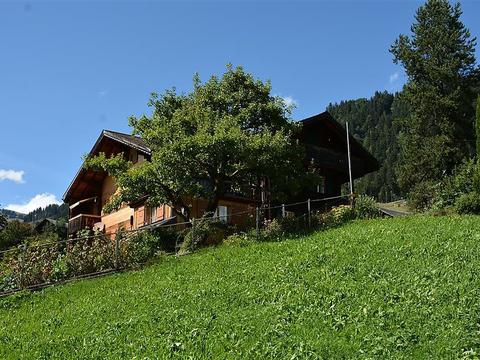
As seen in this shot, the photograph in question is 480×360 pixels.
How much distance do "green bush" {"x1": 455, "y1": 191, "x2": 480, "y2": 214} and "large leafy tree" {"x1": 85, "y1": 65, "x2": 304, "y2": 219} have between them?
7.60 m

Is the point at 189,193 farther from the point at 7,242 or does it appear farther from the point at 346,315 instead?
the point at 7,242

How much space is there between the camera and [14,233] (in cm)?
5369

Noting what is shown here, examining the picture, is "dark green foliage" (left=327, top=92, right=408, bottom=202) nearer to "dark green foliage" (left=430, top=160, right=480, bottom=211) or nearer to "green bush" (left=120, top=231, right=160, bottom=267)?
"dark green foliage" (left=430, top=160, right=480, bottom=211)

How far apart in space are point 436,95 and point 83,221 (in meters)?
26.5

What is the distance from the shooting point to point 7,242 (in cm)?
5162

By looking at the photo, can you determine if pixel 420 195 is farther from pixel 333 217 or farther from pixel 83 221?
pixel 83 221

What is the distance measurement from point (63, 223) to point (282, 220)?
41234 millimetres

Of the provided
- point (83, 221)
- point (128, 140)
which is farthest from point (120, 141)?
point (83, 221)

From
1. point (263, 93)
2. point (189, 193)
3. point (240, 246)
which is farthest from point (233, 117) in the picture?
point (240, 246)

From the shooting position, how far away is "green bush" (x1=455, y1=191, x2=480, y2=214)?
26.0m

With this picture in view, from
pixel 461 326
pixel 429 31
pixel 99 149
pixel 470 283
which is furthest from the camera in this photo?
pixel 429 31

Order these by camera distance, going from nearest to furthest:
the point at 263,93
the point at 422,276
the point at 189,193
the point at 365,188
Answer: the point at 422,276
the point at 189,193
the point at 263,93
the point at 365,188

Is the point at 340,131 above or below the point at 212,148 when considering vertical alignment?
above

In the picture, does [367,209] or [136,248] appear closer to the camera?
[136,248]
